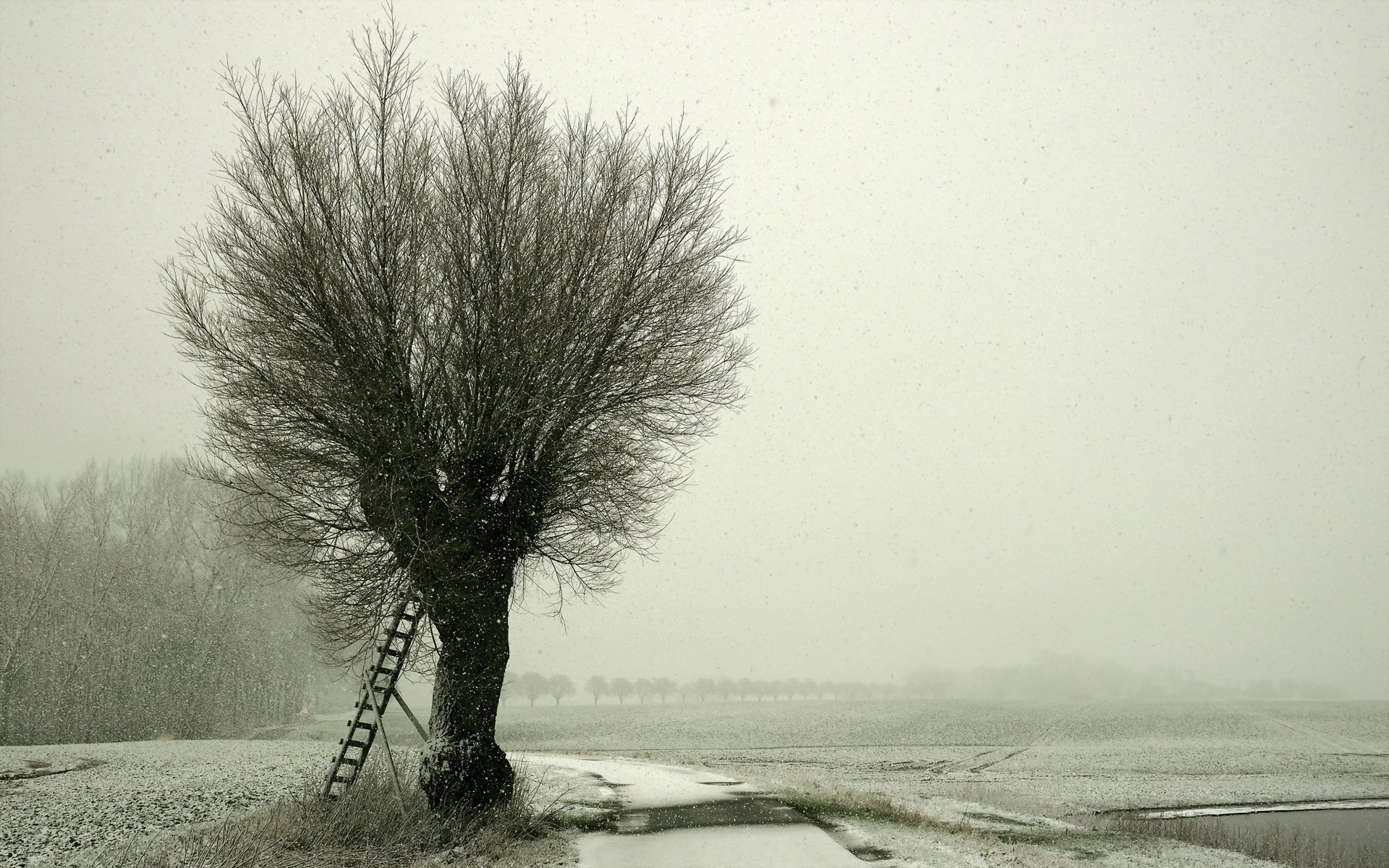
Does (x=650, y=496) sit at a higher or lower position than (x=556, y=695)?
higher

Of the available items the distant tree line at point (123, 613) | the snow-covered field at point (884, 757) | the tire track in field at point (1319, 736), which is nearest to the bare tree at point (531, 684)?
the snow-covered field at point (884, 757)

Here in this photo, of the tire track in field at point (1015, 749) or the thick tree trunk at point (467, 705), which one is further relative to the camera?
the tire track in field at point (1015, 749)

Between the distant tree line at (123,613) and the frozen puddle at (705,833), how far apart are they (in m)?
18.6

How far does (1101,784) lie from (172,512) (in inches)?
1527

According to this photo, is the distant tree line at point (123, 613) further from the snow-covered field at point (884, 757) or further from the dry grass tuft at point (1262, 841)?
the dry grass tuft at point (1262, 841)

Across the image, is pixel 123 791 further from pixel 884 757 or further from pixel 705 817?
pixel 884 757

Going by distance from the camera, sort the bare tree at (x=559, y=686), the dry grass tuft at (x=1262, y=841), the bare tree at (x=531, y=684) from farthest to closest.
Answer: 1. the bare tree at (x=559, y=686)
2. the bare tree at (x=531, y=684)
3. the dry grass tuft at (x=1262, y=841)

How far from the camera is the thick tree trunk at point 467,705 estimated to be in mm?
9727

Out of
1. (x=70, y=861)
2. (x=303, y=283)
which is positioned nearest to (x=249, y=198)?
(x=303, y=283)

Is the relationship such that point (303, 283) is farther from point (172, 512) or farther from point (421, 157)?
point (172, 512)

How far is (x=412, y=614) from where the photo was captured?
11.5 metres

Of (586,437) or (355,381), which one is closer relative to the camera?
(355,381)

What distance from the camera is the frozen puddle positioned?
29.1 ft

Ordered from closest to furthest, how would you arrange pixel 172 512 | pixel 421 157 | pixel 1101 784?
pixel 421 157 → pixel 1101 784 → pixel 172 512
